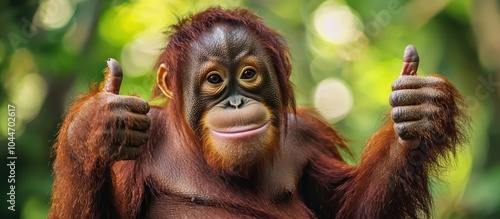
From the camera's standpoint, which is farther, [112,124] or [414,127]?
[414,127]

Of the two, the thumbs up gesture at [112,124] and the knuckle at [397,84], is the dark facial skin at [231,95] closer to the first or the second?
the thumbs up gesture at [112,124]

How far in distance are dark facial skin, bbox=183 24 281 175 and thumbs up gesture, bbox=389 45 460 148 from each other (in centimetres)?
52

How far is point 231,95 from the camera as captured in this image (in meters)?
2.98

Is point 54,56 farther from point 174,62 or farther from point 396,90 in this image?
point 396,90

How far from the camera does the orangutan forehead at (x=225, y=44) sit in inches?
121

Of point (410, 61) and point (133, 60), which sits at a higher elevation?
point (133, 60)

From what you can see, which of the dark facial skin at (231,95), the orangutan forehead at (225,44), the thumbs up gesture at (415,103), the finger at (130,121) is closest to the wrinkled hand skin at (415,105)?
the thumbs up gesture at (415,103)

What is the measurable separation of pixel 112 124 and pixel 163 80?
641 millimetres

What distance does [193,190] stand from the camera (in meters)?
3.16

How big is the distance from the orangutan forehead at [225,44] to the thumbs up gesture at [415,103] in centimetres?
64

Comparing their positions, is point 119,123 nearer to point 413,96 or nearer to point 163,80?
point 163,80

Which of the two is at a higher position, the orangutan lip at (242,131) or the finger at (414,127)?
the finger at (414,127)

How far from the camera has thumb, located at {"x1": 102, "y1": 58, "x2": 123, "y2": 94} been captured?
2.76m

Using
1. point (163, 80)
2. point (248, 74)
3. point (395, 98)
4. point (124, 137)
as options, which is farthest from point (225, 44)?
point (395, 98)
